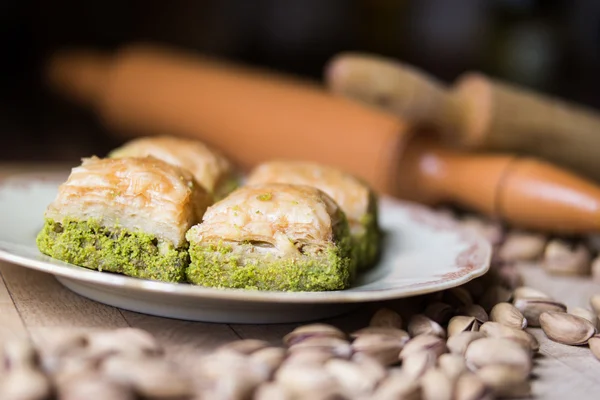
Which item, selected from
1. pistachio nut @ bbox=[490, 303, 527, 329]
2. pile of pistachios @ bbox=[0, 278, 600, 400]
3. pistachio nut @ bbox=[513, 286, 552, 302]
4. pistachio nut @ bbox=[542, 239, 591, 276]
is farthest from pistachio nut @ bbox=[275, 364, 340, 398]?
pistachio nut @ bbox=[542, 239, 591, 276]

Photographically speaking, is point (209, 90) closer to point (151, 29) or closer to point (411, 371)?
point (151, 29)

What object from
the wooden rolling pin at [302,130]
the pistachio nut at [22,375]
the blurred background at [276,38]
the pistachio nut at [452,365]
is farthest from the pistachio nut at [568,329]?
the blurred background at [276,38]

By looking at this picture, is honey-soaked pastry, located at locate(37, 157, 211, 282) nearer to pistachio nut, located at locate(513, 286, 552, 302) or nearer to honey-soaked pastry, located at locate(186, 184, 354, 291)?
honey-soaked pastry, located at locate(186, 184, 354, 291)

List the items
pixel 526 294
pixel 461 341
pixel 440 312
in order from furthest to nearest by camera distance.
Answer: pixel 526 294 → pixel 440 312 → pixel 461 341

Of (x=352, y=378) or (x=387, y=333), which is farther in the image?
(x=387, y=333)

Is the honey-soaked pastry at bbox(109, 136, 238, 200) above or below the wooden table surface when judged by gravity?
above

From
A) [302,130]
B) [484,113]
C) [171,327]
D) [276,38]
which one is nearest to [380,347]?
[171,327]

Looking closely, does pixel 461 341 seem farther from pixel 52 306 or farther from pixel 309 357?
pixel 52 306
